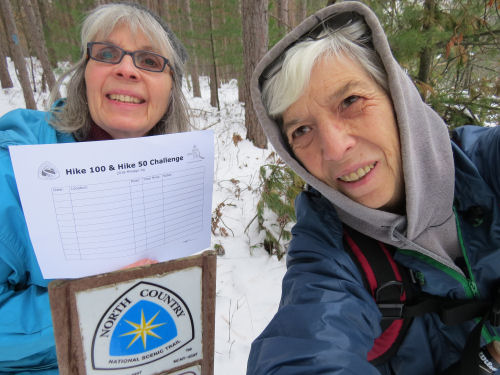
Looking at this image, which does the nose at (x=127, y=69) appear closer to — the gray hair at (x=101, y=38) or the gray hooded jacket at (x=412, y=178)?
the gray hair at (x=101, y=38)

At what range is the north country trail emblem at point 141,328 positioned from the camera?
2.90 feet

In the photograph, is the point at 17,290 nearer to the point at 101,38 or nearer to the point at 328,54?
the point at 101,38

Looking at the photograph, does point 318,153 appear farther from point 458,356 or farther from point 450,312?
point 458,356

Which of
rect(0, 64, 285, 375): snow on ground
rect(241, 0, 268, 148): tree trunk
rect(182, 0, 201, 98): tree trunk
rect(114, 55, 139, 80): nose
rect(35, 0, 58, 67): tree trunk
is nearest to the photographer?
rect(114, 55, 139, 80): nose

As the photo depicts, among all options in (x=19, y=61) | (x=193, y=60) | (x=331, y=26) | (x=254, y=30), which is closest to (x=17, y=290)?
(x=331, y=26)

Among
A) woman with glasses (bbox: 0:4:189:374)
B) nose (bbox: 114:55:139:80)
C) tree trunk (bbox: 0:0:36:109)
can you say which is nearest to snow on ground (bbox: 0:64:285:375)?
woman with glasses (bbox: 0:4:189:374)

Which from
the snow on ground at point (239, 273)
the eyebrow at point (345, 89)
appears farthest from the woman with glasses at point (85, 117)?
the eyebrow at point (345, 89)

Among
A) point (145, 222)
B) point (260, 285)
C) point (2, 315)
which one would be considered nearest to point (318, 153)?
point (145, 222)

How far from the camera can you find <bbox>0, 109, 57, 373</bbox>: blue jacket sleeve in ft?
2.81

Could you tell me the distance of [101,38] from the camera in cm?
112

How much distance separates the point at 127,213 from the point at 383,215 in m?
0.92

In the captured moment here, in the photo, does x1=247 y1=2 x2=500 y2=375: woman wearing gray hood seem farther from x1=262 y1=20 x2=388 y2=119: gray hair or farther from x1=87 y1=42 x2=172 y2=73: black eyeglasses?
x1=87 y1=42 x2=172 y2=73: black eyeglasses

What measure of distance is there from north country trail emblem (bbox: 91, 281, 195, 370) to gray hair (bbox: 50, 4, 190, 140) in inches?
31.4

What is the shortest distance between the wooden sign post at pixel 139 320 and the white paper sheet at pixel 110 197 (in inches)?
2.4
